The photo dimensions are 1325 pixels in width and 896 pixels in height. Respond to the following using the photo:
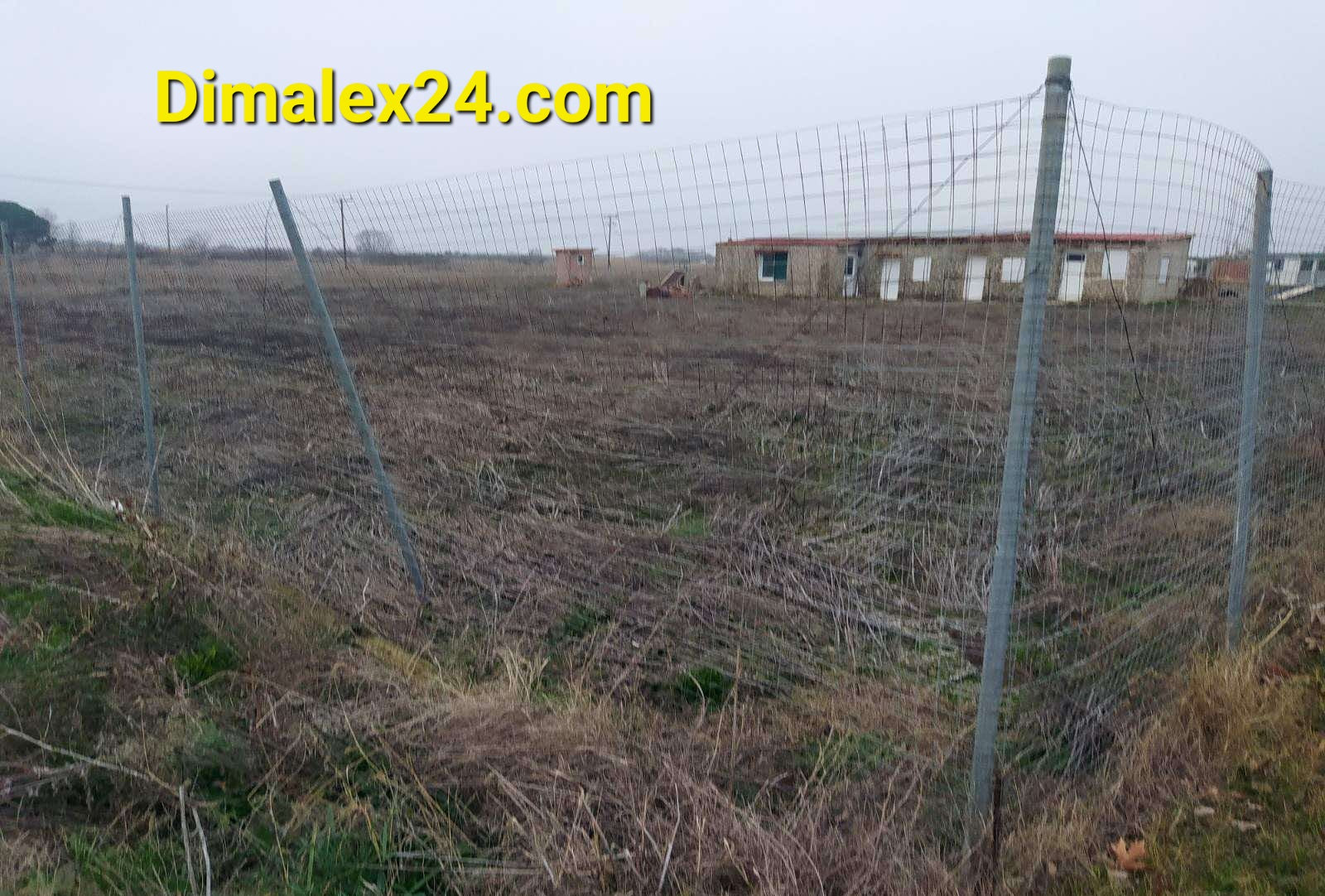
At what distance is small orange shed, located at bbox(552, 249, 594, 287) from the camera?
2785 mm

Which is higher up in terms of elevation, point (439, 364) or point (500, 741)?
point (439, 364)

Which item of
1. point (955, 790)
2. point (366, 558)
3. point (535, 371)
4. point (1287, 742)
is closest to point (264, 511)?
point (366, 558)

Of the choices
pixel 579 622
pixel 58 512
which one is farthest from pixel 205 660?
pixel 58 512

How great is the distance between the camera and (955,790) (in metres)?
2.28

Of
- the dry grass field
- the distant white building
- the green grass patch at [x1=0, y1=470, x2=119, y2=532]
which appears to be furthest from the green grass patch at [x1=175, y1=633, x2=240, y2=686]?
the distant white building

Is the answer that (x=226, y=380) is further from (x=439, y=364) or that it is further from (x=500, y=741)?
(x=500, y=741)

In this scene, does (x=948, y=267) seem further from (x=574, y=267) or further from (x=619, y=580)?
(x=619, y=580)

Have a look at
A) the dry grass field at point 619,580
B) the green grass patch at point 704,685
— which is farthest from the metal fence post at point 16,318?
the green grass patch at point 704,685

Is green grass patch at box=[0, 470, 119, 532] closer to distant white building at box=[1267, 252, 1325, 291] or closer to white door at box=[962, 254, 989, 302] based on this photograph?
white door at box=[962, 254, 989, 302]

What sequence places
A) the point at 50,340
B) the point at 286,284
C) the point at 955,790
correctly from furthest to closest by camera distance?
the point at 50,340 → the point at 286,284 → the point at 955,790

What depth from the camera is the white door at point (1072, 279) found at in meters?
2.14

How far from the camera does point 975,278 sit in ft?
6.77

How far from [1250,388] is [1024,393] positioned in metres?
1.65

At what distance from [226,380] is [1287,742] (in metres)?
5.44
